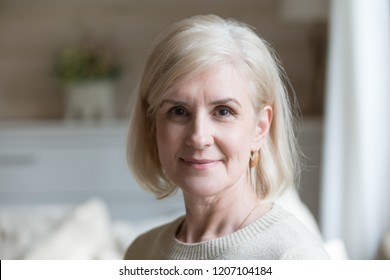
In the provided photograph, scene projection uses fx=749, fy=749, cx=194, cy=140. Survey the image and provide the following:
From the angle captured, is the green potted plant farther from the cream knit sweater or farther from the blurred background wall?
the cream knit sweater

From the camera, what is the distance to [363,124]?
172cm

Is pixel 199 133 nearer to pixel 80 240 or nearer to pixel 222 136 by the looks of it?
pixel 222 136

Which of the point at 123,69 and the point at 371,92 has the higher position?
the point at 371,92

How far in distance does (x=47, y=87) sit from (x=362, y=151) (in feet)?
5.50

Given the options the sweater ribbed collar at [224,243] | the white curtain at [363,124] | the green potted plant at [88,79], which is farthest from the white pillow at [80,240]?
the green potted plant at [88,79]

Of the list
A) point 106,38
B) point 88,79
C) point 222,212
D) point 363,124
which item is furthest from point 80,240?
point 106,38

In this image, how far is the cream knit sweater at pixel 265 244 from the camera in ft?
1.59

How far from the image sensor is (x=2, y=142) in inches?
107

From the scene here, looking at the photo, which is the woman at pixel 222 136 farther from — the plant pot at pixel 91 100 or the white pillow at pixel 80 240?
the plant pot at pixel 91 100

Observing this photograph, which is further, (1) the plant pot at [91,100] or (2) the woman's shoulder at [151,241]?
(1) the plant pot at [91,100]

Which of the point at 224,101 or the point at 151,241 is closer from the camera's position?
the point at 224,101

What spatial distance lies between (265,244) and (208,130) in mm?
89
